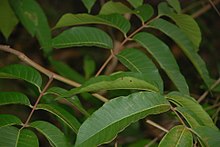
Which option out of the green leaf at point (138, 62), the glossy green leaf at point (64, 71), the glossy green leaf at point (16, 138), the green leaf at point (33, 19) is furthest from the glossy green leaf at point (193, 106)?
the glossy green leaf at point (64, 71)

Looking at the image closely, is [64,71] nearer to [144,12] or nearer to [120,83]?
[144,12]

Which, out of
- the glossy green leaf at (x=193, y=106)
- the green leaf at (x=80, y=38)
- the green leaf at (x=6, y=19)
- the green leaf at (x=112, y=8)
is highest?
the green leaf at (x=6, y=19)

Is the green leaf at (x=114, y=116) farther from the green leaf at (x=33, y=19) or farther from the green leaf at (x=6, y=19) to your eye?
the green leaf at (x=6, y=19)

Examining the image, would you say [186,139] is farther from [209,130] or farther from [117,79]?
[117,79]

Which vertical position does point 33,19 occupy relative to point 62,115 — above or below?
above

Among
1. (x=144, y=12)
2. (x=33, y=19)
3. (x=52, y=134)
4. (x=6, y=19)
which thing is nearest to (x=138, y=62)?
(x=144, y=12)

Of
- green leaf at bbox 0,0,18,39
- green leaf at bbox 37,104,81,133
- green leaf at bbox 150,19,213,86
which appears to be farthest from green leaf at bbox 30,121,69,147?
green leaf at bbox 0,0,18,39
